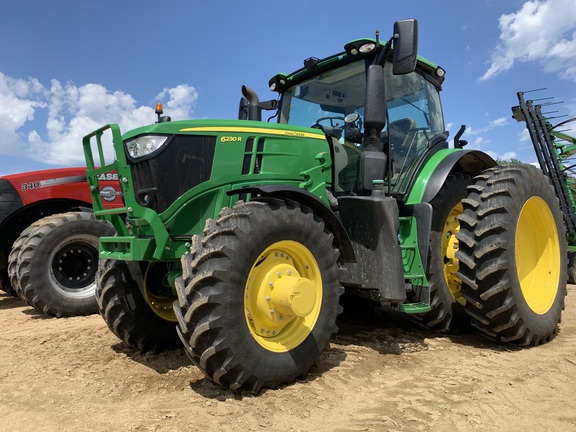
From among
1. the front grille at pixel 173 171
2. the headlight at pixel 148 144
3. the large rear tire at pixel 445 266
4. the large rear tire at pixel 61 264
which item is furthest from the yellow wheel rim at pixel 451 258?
the large rear tire at pixel 61 264

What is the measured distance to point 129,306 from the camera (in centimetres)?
379

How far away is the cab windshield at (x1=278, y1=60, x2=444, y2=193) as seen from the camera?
4418 mm

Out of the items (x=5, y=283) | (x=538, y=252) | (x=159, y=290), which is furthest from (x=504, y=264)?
(x=5, y=283)

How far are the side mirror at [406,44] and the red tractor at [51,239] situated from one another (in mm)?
4496

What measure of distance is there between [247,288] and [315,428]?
0.95 metres

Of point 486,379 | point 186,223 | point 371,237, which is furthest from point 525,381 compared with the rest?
point 186,223

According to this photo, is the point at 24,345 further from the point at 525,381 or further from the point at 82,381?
the point at 525,381

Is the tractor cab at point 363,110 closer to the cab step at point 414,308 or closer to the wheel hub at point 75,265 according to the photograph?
the cab step at point 414,308

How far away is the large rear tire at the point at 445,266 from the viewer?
14.3 feet

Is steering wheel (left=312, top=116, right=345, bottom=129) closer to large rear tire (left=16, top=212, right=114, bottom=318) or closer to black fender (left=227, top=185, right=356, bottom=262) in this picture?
black fender (left=227, top=185, right=356, bottom=262)

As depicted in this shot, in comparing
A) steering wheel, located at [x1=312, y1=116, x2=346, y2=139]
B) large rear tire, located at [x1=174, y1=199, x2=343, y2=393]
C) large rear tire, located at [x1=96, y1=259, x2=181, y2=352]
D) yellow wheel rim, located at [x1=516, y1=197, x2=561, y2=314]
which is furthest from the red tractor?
yellow wheel rim, located at [x1=516, y1=197, x2=561, y2=314]

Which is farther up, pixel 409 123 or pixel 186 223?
pixel 409 123

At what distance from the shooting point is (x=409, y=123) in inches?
191

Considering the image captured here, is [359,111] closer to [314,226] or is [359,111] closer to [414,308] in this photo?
[314,226]
